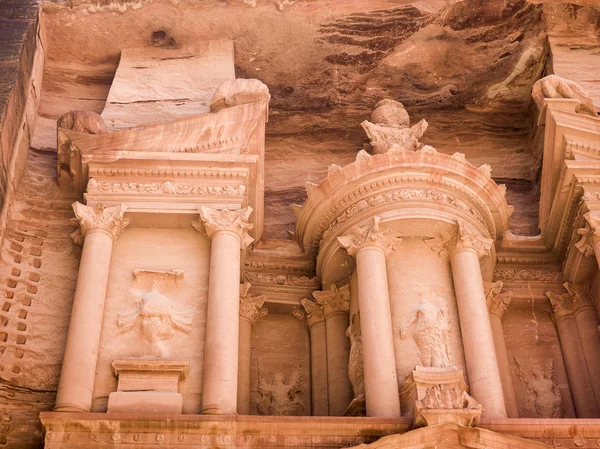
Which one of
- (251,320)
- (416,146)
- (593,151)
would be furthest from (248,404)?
(593,151)

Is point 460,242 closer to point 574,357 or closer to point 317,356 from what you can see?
point 574,357

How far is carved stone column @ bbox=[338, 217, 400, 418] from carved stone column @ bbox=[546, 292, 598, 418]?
3.08 metres

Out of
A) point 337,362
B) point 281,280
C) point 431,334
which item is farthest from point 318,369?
point 431,334

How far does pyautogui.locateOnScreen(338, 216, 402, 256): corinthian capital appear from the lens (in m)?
14.8

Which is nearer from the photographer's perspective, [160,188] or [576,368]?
[160,188]

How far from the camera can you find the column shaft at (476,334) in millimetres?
13273

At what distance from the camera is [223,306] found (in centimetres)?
1366

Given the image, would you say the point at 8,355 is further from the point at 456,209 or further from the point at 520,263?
the point at 520,263

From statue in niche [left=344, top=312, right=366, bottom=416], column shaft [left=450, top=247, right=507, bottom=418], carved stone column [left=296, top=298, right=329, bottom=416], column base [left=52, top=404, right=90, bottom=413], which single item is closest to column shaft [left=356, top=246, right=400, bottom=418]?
statue in niche [left=344, top=312, right=366, bottom=416]

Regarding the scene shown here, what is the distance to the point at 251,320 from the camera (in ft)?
52.5

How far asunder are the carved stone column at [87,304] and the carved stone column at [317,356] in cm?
313

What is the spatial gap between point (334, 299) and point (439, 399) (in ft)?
12.5

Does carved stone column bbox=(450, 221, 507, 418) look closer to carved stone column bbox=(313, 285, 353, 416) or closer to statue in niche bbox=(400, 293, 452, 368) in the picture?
statue in niche bbox=(400, 293, 452, 368)

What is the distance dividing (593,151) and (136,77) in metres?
7.64
